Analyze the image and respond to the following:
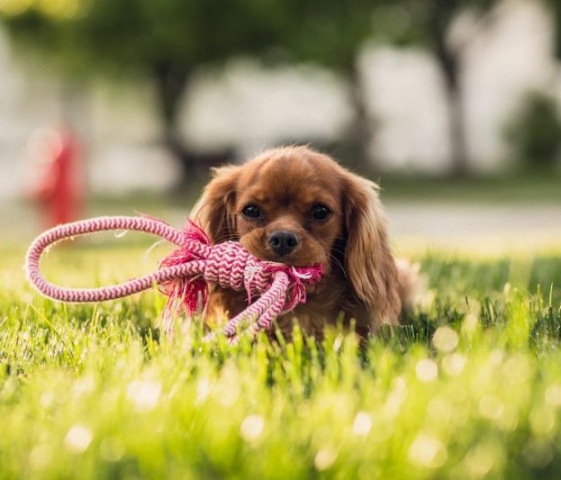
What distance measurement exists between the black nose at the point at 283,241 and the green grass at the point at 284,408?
49cm

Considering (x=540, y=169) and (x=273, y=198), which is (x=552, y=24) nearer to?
(x=540, y=169)

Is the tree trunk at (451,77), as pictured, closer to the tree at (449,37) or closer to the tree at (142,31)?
the tree at (449,37)

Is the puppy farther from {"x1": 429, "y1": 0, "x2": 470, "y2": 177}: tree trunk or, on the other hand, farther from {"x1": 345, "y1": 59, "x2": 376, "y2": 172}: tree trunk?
{"x1": 429, "y1": 0, "x2": 470, "y2": 177}: tree trunk

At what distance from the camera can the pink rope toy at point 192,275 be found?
3432 mm

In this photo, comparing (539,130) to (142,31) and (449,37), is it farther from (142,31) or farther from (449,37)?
(142,31)

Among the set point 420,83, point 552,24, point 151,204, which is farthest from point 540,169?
point 151,204

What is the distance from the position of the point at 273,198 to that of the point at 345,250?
0.39 metres

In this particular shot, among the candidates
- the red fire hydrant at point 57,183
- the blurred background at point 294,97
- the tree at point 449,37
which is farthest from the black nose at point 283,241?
the tree at point 449,37

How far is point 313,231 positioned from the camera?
3.72 m

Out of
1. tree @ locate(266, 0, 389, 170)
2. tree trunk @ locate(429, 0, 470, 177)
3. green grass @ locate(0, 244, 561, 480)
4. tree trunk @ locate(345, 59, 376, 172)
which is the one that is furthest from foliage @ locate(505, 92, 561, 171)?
green grass @ locate(0, 244, 561, 480)

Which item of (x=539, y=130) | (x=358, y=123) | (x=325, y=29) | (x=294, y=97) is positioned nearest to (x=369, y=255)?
(x=325, y=29)

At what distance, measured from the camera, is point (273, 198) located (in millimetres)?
3697

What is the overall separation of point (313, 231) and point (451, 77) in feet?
68.5

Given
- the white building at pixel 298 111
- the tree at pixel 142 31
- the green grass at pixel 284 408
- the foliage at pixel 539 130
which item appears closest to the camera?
the green grass at pixel 284 408
